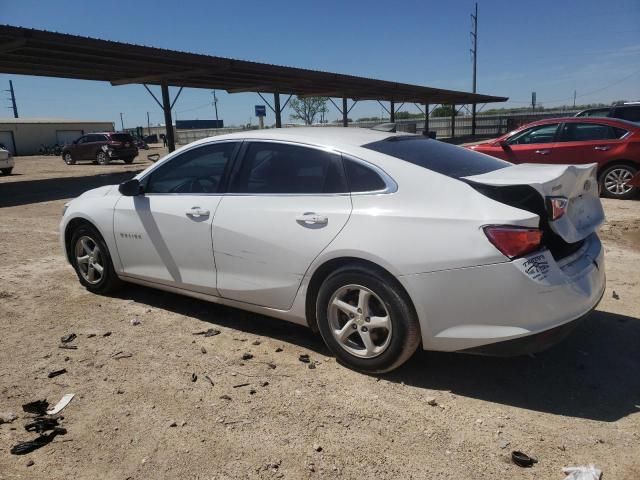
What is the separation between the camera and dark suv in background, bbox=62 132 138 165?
2525 centimetres

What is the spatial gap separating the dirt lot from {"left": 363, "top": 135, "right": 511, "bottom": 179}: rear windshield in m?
0.92

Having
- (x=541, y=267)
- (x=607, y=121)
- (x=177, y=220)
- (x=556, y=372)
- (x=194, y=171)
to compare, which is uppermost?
(x=607, y=121)

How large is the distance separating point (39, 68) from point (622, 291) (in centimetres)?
1854

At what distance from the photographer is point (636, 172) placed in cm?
891

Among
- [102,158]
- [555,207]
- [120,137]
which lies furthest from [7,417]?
[102,158]

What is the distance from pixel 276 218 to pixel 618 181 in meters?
8.18

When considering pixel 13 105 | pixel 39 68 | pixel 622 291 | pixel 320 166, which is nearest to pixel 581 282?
pixel 320 166

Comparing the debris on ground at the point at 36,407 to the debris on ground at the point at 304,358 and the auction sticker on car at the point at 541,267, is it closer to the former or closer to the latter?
the debris on ground at the point at 304,358

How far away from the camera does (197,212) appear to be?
380 cm

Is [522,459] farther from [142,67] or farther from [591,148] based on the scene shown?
[142,67]

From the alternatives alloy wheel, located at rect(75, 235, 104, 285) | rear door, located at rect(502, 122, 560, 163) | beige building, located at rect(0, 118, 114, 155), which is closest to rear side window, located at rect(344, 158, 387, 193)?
alloy wheel, located at rect(75, 235, 104, 285)

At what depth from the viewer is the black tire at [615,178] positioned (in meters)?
9.00

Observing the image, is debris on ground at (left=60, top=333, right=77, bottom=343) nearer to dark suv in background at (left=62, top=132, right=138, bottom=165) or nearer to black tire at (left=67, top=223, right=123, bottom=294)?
black tire at (left=67, top=223, right=123, bottom=294)

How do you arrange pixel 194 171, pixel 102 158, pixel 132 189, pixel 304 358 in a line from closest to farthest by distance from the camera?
pixel 304 358
pixel 194 171
pixel 132 189
pixel 102 158
